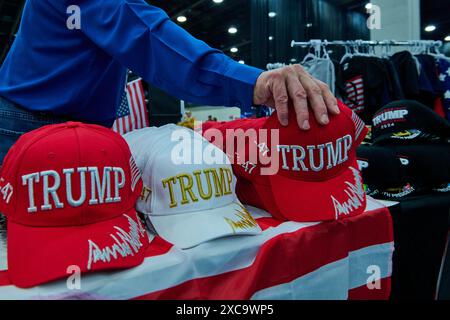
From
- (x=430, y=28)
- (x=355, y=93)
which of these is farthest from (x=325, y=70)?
(x=430, y=28)

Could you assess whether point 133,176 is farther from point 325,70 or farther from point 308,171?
point 325,70

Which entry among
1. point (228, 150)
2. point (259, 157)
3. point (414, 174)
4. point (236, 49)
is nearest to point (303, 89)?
point (259, 157)

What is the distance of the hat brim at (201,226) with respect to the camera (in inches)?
20.6

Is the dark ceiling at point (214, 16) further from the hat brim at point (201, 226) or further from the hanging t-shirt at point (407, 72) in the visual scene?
the hat brim at point (201, 226)

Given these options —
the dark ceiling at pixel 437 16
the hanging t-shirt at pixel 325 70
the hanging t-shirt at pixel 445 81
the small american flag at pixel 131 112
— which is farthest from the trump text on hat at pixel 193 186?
the dark ceiling at pixel 437 16

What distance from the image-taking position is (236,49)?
635cm

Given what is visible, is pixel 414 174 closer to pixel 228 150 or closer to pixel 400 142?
pixel 400 142

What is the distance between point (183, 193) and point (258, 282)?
0.19 m

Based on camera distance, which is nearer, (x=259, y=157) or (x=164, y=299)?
(x=164, y=299)

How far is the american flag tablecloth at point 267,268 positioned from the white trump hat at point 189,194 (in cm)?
2

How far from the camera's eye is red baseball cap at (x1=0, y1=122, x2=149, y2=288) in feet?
1.40

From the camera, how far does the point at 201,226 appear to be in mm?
537

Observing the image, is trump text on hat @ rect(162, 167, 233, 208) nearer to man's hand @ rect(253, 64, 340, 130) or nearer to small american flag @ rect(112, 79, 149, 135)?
man's hand @ rect(253, 64, 340, 130)

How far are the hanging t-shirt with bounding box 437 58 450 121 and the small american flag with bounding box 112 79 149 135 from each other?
6.58ft
